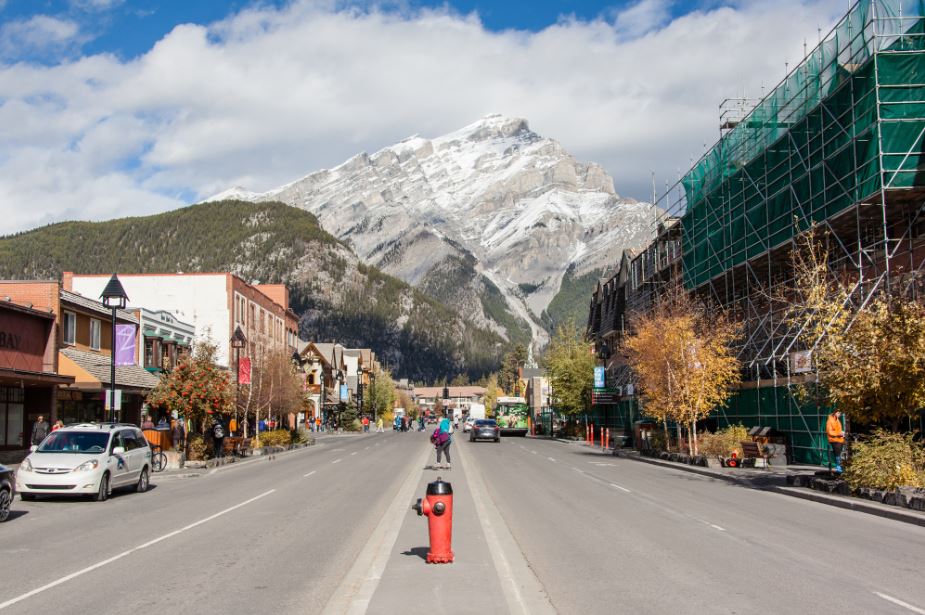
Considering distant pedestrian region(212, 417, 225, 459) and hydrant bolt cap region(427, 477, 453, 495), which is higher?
hydrant bolt cap region(427, 477, 453, 495)

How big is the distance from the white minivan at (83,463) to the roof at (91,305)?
15975mm

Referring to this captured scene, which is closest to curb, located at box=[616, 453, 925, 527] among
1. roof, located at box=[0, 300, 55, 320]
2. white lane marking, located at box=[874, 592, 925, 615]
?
white lane marking, located at box=[874, 592, 925, 615]

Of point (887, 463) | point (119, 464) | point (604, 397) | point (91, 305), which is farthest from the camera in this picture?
point (604, 397)

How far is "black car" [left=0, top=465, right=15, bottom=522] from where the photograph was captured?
615 inches

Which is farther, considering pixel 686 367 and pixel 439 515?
pixel 686 367

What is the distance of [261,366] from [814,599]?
41.9 meters

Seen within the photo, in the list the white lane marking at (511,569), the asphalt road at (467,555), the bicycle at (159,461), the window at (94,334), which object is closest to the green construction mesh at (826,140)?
the asphalt road at (467,555)

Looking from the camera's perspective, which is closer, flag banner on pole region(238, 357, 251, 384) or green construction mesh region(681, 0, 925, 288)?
green construction mesh region(681, 0, 925, 288)

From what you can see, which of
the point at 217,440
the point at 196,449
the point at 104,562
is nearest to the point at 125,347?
the point at 196,449

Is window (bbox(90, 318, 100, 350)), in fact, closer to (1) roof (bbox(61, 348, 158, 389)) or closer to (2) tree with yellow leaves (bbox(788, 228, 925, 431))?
(1) roof (bbox(61, 348, 158, 389))

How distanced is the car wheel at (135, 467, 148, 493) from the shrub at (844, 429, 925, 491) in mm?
16977

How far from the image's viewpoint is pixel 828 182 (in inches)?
1255

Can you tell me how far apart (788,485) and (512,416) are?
55345mm

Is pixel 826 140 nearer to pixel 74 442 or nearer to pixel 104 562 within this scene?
pixel 74 442
